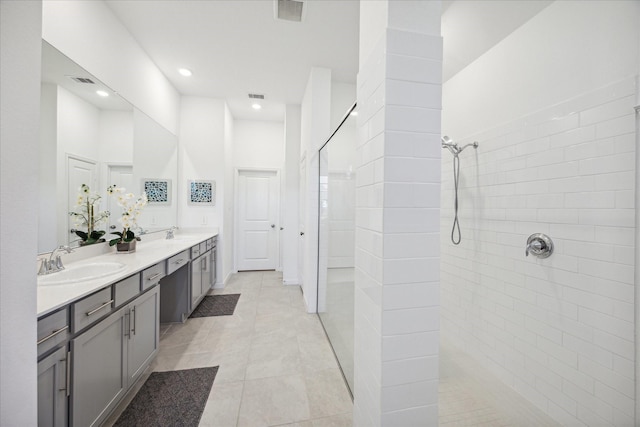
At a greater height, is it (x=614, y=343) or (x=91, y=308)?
(x=91, y=308)

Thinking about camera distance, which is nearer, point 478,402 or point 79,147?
point 478,402

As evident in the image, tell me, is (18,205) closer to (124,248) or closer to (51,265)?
(51,265)

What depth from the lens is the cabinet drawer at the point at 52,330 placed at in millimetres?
975

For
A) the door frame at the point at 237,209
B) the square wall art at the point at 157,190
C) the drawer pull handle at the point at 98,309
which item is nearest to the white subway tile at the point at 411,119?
the drawer pull handle at the point at 98,309

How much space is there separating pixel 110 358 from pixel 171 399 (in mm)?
516

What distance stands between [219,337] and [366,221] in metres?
2.09

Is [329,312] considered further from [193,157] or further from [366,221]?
[193,157]

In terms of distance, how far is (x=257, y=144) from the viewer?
4.86 meters

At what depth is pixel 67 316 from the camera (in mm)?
1100

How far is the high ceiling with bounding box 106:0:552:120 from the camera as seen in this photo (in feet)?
5.96

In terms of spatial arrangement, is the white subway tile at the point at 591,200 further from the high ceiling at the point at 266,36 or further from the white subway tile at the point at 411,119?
the high ceiling at the point at 266,36

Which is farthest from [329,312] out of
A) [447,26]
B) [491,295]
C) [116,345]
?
[447,26]

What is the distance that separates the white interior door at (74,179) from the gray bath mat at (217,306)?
1.52 meters

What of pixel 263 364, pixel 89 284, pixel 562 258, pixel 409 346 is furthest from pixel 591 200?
pixel 89 284
